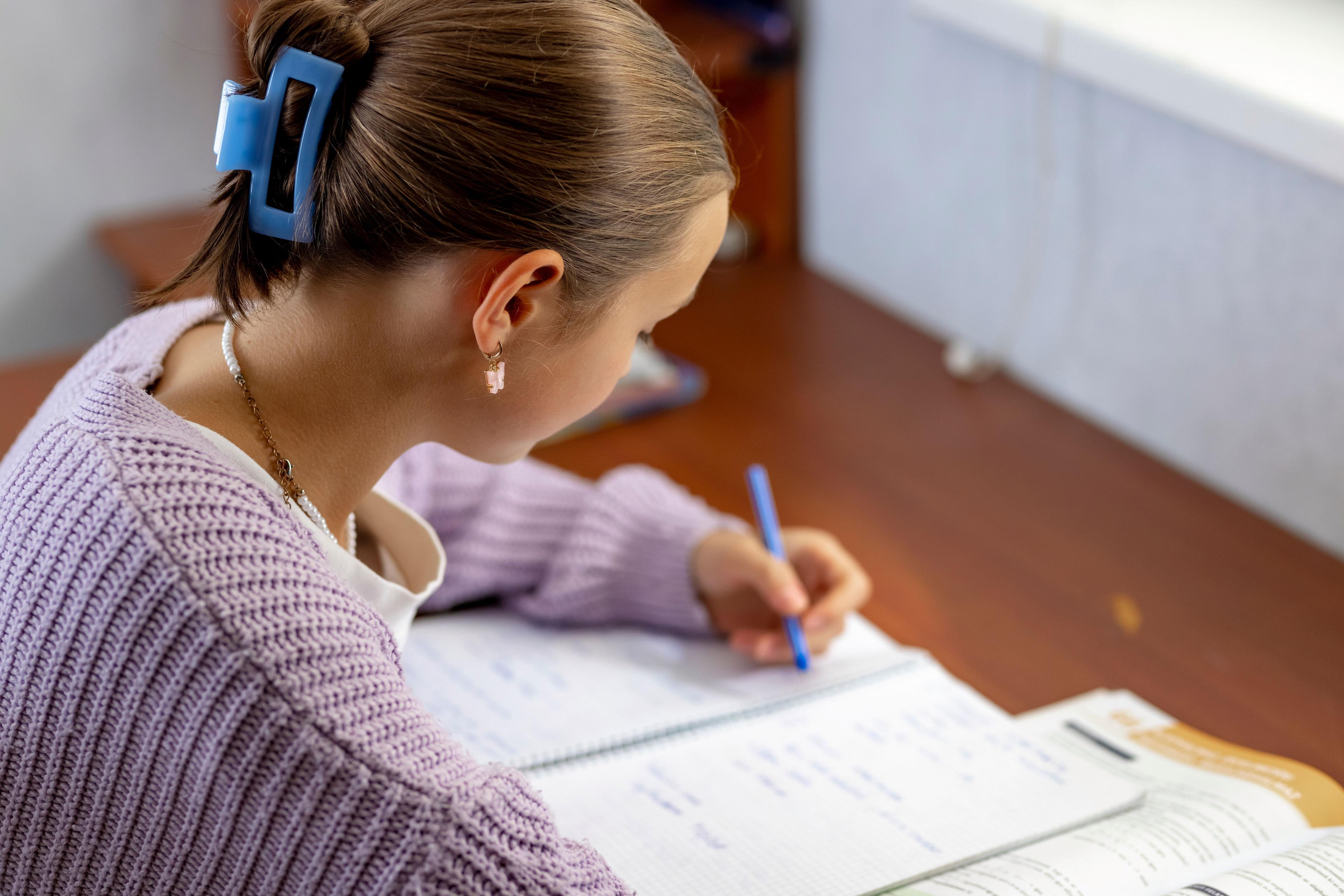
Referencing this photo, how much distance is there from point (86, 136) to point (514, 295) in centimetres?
126

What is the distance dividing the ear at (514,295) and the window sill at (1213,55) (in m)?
A: 0.55

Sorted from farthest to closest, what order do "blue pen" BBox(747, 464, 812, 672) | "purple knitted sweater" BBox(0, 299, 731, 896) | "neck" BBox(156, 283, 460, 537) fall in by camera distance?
"blue pen" BBox(747, 464, 812, 672), "neck" BBox(156, 283, 460, 537), "purple knitted sweater" BBox(0, 299, 731, 896)

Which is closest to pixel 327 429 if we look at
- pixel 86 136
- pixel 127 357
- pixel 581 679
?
pixel 127 357

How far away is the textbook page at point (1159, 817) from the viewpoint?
2.08 feet

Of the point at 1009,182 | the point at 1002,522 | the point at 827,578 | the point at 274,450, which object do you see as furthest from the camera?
the point at 1009,182

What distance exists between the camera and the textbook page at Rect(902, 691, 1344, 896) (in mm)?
635

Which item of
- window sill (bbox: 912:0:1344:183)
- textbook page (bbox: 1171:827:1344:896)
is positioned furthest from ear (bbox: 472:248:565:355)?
window sill (bbox: 912:0:1344:183)

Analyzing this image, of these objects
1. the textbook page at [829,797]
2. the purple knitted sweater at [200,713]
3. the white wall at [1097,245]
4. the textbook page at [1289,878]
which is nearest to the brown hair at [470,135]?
the purple knitted sweater at [200,713]

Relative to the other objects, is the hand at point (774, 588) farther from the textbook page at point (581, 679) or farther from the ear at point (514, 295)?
the ear at point (514, 295)

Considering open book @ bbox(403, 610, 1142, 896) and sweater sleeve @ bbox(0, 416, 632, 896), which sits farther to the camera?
open book @ bbox(403, 610, 1142, 896)

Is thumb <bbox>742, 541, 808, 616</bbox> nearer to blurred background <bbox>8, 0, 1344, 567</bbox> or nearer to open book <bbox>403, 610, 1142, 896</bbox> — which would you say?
open book <bbox>403, 610, 1142, 896</bbox>

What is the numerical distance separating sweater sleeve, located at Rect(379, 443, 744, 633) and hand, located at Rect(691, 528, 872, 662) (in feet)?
0.05

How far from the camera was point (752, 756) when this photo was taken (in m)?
0.76

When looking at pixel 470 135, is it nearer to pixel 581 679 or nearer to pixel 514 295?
pixel 514 295
